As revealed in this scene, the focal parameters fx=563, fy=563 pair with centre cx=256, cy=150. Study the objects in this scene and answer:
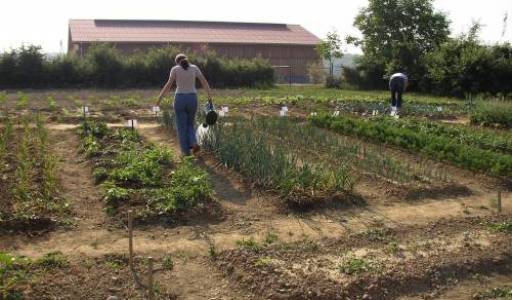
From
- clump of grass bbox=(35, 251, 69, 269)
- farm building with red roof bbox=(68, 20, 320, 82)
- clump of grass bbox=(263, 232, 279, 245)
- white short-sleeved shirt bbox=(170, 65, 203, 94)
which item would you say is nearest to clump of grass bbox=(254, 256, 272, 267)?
clump of grass bbox=(263, 232, 279, 245)

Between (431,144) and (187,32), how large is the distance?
27126mm

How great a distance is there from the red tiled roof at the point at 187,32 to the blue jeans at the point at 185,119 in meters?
23.6

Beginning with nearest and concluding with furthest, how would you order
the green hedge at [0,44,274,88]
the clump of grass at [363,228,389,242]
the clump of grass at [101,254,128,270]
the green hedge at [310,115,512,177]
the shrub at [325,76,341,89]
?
the clump of grass at [101,254,128,270] → the clump of grass at [363,228,389,242] → the green hedge at [310,115,512,177] → the green hedge at [0,44,274,88] → the shrub at [325,76,341,89]

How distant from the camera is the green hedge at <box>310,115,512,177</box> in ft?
26.2

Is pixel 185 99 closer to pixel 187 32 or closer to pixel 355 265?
pixel 355 265

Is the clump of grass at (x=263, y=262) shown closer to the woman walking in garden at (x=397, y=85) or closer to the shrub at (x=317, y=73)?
the woman walking in garden at (x=397, y=85)

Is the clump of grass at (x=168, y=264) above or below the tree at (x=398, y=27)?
below

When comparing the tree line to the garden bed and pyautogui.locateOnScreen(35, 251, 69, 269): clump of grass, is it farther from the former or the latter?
pyautogui.locateOnScreen(35, 251, 69, 269): clump of grass

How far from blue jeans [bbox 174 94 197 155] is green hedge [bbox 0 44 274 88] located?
45.2 feet

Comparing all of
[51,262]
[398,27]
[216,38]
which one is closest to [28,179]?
[51,262]

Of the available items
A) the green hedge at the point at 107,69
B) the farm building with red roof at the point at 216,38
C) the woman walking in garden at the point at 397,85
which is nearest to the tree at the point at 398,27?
the farm building with red roof at the point at 216,38

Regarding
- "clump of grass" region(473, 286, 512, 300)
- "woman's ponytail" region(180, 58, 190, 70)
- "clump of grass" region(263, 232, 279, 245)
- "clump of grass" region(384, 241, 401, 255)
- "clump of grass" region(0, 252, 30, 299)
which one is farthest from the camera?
"woman's ponytail" region(180, 58, 190, 70)

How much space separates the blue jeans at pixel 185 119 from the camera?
25.7 feet

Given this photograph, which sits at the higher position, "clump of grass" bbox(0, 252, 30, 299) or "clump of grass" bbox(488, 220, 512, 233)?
"clump of grass" bbox(0, 252, 30, 299)
